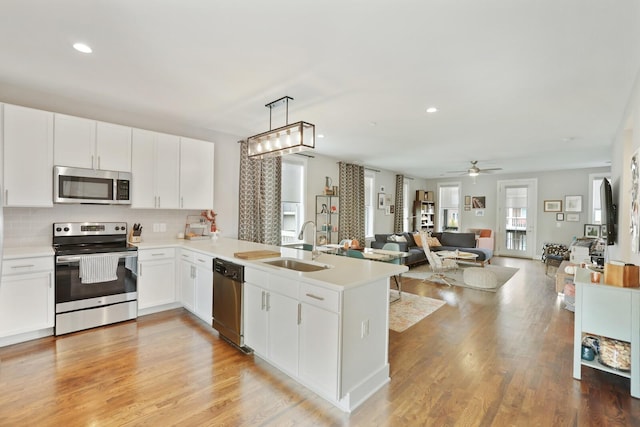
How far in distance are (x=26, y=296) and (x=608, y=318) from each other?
528 cm

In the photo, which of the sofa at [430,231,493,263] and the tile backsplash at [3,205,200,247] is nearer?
the tile backsplash at [3,205,200,247]

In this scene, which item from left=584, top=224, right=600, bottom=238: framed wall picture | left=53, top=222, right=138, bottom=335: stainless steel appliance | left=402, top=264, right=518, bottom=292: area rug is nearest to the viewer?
left=53, top=222, right=138, bottom=335: stainless steel appliance

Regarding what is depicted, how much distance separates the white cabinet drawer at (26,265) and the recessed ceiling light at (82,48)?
6.86 ft

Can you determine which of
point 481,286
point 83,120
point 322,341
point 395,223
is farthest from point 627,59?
point 395,223

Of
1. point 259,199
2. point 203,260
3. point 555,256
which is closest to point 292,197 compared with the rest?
point 259,199

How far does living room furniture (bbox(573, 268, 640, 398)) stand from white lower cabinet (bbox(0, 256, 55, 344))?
5.02 meters

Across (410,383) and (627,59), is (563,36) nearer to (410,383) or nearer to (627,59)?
(627,59)

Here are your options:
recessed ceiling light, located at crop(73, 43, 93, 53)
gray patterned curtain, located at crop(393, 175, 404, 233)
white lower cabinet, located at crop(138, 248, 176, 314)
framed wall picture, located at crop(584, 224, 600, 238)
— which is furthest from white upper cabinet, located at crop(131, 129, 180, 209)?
framed wall picture, located at crop(584, 224, 600, 238)

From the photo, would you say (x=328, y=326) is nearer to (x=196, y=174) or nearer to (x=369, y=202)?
(x=196, y=174)

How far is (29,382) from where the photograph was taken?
2352 millimetres

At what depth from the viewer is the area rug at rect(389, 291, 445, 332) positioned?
3.70m

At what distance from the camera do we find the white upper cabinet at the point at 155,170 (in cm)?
384

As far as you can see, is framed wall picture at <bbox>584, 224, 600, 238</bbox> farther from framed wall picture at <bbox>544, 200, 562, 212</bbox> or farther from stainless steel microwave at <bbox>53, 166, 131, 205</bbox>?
stainless steel microwave at <bbox>53, 166, 131, 205</bbox>

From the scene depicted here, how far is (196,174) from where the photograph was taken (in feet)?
14.4
